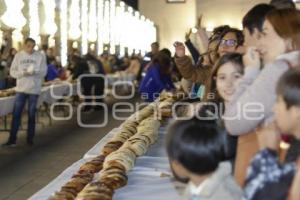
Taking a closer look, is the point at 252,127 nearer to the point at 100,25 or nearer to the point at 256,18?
the point at 256,18

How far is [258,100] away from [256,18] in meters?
0.49

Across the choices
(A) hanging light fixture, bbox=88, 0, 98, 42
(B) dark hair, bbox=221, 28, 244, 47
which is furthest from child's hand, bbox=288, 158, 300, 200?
(A) hanging light fixture, bbox=88, 0, 98, 42

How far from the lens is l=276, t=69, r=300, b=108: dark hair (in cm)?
170

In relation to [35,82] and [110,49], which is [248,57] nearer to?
[35,82]

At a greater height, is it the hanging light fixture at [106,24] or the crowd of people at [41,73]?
Result: the hanging light fixture at [106,24]

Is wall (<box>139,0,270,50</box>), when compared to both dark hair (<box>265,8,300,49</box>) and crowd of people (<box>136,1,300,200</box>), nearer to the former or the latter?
crowd of people (<box>136,1,300,200</box>)

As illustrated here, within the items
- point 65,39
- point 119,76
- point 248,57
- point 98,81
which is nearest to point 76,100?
point 98,81

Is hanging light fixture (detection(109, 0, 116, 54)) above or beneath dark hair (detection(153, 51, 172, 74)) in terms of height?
above

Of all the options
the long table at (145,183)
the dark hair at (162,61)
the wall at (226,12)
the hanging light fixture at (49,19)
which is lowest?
the long table at (145,183)

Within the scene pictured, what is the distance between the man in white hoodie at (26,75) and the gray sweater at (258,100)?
627 centimetres

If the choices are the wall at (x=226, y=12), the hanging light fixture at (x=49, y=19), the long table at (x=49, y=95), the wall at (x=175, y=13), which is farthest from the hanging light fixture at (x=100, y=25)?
the wall at (x=175, y=13)

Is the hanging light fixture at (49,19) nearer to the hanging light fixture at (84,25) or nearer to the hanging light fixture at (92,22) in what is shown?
→ the hanging light fixture at (84,25)

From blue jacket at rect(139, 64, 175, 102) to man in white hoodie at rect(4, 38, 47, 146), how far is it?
146 cm

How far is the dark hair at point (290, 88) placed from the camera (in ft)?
5.59
